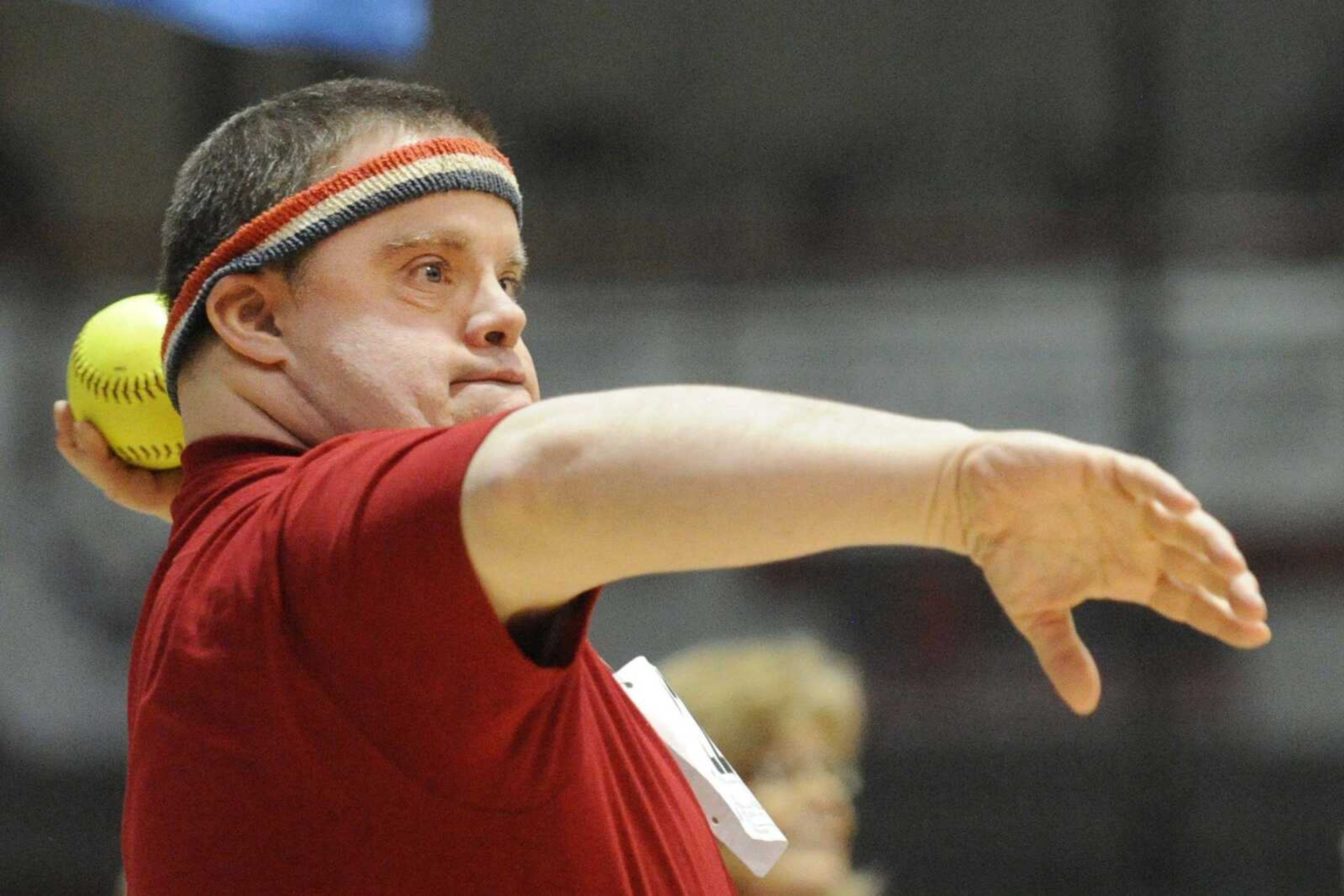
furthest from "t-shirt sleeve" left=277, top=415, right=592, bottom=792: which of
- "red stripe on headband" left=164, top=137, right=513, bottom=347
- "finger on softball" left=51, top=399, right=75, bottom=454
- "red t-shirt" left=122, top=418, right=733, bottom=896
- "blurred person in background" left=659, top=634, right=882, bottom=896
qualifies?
"blurred person in background" left=659, top=634, right=882, bottom=896

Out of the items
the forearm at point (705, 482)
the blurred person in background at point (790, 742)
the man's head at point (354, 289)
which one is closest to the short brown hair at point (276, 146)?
the man's head at point (354, 289)

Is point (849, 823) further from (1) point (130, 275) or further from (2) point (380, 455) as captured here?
(1) point (130, 275)

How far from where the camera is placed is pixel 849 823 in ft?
11.3

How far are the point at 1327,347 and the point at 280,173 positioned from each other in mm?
5535

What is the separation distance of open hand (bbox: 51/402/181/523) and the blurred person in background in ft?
4.14

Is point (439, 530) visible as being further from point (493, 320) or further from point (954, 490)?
point (493, 320)

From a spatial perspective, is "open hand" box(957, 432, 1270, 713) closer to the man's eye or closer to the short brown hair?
the man's eye

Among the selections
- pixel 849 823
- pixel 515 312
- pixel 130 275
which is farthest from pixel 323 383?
pixel 130 275

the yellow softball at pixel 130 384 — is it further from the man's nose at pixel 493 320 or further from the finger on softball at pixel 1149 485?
the finger on softball at pixel 1149 485

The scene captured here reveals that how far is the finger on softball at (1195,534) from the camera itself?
1059mm

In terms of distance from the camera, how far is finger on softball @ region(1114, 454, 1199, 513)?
1055 millimetres

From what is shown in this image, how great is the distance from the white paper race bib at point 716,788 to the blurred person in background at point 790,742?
41.9 inches

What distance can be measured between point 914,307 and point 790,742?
327 cm

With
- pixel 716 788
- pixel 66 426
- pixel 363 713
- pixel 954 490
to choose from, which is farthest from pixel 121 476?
pixel 954 490
